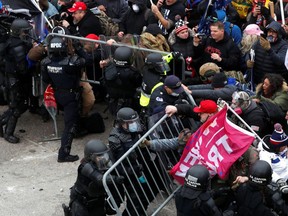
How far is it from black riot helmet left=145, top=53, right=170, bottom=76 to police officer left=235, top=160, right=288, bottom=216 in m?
2.47

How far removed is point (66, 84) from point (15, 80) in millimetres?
1275

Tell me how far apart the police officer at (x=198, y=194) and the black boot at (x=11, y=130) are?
453cm

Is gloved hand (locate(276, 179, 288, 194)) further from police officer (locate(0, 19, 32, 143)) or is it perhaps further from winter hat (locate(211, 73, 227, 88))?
police officer (locate(0, 19, 32, 143))

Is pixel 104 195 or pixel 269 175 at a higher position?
pixel 269 175

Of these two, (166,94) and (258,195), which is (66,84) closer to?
(166,94)

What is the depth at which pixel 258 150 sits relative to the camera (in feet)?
25.9

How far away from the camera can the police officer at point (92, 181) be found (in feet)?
24.8

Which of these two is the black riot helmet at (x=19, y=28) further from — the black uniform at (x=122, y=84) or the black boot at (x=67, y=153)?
the black boot at (x=67, y=153)

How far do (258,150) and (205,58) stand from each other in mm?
2594

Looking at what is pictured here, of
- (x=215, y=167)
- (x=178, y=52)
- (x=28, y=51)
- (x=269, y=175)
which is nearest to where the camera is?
(x=269, y=175)

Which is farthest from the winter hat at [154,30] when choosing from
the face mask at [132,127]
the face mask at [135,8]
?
the face mask at [132,127]

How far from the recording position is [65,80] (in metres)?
10.0

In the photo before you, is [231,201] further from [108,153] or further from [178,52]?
[178,52]

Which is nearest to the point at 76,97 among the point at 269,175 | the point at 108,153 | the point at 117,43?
the point at 117,43
